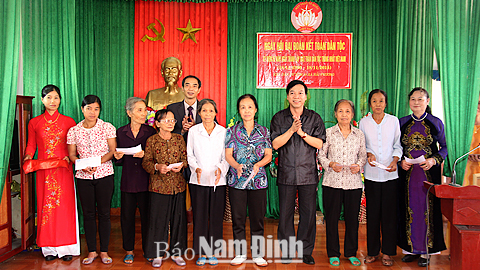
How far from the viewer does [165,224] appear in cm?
302

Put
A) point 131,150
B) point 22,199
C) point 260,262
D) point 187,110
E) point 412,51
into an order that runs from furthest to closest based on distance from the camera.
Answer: point 412,51 → point 187,110 → point 22,199 → point 260,262 → point 131,150

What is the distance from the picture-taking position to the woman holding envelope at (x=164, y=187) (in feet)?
9.71

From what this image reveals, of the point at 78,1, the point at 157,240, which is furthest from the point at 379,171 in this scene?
the point at 78,1

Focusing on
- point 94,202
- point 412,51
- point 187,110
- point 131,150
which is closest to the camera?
point 131,150

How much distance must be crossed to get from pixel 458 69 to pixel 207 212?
257cm

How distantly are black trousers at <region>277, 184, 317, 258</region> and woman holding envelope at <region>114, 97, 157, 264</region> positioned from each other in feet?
4.24

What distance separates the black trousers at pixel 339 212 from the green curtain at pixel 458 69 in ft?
2.95

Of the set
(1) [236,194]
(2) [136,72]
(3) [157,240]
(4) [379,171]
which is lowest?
(3) [157,240]

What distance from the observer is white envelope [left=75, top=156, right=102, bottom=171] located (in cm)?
293

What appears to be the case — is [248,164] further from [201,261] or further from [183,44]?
[183,44]

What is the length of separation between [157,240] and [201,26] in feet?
11.2

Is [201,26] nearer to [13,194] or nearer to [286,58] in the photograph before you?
[286,58]

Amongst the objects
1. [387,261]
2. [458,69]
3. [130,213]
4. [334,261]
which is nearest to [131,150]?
Result: [130,213]

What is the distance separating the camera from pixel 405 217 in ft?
10.4
